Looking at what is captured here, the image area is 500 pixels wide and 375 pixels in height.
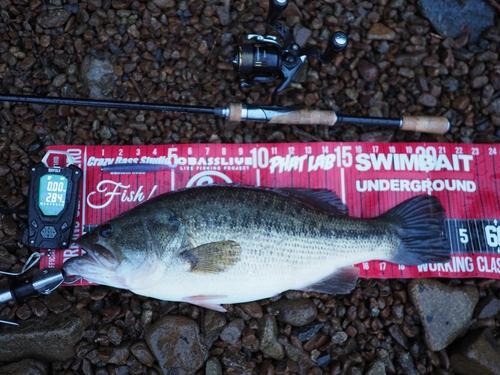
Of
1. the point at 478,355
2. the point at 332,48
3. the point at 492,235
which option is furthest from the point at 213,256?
the point at 492,235

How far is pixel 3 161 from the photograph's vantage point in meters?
3.36

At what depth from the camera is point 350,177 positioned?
11.4 feet

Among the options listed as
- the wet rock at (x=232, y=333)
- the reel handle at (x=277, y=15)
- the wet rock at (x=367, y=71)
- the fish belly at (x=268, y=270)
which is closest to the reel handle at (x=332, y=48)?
the reel handle at (x=277, y=15)

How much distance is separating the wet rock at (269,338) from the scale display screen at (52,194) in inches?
68.5

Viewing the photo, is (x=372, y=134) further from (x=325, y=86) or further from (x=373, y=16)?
(x=373, y=16)

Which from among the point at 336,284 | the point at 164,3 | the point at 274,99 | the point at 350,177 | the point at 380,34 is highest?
the point at 164,3

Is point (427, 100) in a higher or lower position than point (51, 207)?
higher

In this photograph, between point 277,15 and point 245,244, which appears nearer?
point 245,244

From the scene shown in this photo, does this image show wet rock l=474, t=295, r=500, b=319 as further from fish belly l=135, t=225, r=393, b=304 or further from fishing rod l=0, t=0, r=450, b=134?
fishing rod l=0, t=0, r=450, b=134

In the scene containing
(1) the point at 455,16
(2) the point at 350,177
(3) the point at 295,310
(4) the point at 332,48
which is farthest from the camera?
(1) the point at 455,16

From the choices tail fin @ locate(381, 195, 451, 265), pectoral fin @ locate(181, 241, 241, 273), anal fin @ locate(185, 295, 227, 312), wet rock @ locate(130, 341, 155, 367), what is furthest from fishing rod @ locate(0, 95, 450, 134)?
wet rock @ locate(130, 341, 155, 367)

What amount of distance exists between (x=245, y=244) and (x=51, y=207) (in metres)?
1.50

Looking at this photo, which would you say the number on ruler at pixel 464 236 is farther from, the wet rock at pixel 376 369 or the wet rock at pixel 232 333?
the wet rock at pixel 232 333

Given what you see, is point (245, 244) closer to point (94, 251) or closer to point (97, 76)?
point (94, 251)
